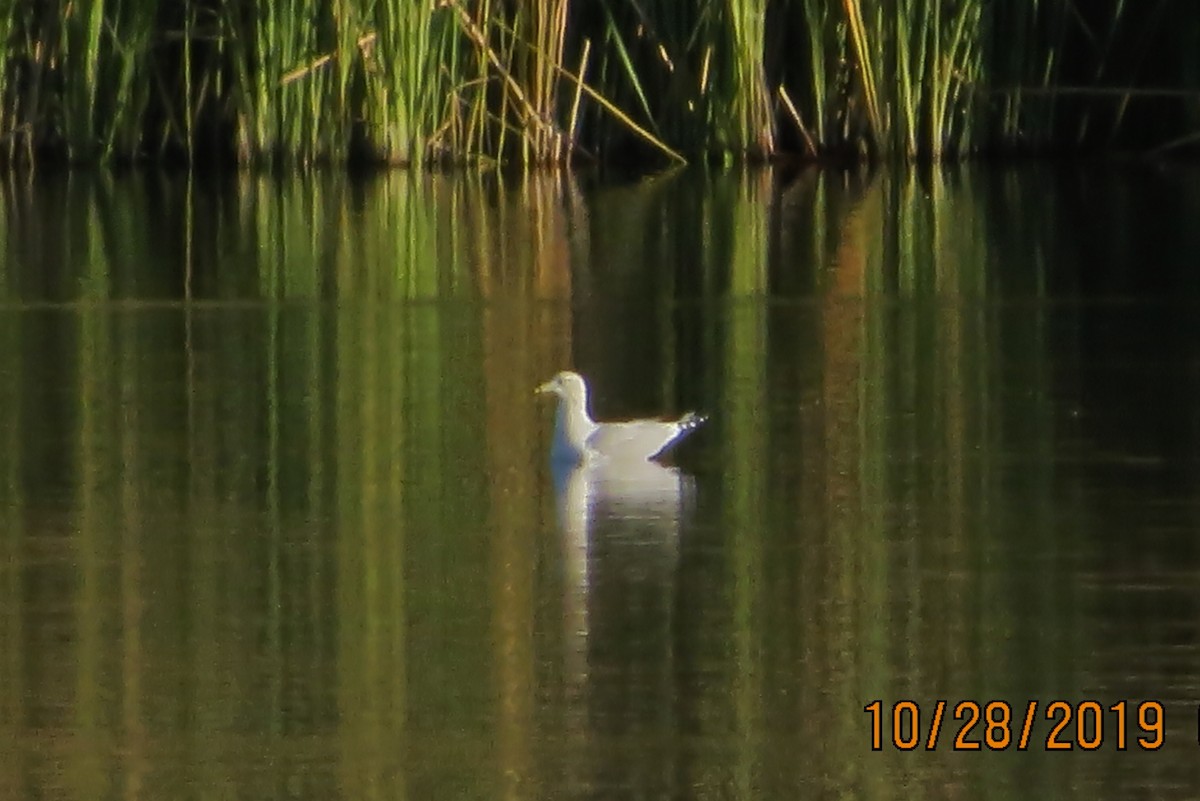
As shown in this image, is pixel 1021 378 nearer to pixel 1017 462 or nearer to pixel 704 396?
pixel 704 396

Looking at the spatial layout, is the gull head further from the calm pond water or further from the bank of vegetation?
the bank of vegetation

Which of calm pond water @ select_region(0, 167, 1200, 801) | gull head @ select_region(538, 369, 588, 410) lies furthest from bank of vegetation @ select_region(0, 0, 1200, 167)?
gull head @ select_region(538, 369, 588, 410)

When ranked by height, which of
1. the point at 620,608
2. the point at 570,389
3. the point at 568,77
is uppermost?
the point at 568,77

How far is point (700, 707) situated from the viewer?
5074 millimetres

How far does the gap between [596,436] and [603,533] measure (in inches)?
36.9

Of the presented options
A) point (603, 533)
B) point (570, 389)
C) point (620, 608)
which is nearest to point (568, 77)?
point (570, 389)

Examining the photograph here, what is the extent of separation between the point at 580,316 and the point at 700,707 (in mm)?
5563

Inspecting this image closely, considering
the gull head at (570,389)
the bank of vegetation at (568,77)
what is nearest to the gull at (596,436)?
the gull head at (570,389)

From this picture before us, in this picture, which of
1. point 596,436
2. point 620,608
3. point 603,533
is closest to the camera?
point 620,608

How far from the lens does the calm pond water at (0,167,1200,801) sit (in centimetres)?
486

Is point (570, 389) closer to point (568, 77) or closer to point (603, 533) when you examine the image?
point (603, 533)

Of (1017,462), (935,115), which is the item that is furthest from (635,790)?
(935,115)

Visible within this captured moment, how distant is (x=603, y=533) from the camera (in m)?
6.58

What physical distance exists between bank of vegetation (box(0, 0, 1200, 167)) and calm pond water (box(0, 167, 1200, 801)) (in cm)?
483
